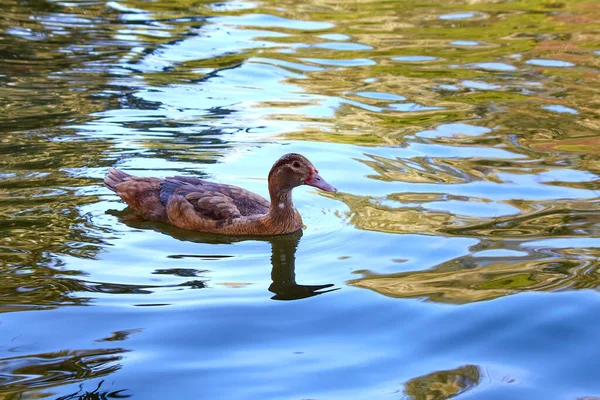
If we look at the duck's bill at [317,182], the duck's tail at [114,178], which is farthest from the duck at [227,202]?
the duck's tail at [114,178]

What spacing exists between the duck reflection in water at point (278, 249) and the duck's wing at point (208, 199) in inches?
8.1

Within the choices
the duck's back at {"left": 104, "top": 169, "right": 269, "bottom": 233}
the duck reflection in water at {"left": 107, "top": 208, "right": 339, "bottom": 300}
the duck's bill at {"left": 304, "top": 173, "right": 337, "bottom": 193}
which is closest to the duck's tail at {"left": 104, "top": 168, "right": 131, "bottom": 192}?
the duck's back at {"left": 104, "top": 169, "right": 269, "bottom": 233}

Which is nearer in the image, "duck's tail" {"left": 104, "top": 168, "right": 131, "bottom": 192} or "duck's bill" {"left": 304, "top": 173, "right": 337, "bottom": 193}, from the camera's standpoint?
"duck's bill" {"left": 304, "top": 173, "right": 337, "bottom": 193}

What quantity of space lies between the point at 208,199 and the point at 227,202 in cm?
19

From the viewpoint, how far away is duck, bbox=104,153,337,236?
9.70m

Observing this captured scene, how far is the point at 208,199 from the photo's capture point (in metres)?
9.84

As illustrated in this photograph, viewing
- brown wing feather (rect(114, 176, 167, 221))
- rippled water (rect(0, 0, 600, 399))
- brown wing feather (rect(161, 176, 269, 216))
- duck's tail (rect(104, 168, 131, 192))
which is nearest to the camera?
rippled water (rect(0, 0, 600, 399))

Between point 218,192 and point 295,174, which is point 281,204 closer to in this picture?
point 295,174

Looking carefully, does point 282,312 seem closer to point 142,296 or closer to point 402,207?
point 142,296

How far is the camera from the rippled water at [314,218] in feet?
21.3

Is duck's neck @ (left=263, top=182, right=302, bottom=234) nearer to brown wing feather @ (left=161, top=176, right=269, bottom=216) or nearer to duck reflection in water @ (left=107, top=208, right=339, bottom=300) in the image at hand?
duck reflection in water @ (left=107, top=208, right=339, bottom=300)

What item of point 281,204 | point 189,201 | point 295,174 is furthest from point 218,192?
point 295,174

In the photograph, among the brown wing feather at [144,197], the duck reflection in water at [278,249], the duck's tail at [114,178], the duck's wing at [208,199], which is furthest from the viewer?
the duck's tail at [114,178]

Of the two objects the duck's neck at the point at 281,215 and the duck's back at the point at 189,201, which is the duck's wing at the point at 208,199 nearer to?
the duck's back at the point at 189,201
